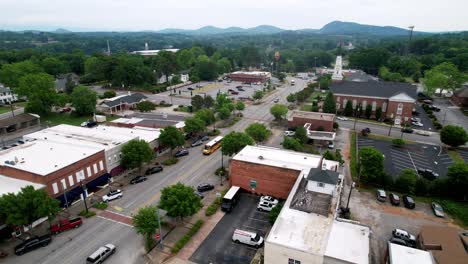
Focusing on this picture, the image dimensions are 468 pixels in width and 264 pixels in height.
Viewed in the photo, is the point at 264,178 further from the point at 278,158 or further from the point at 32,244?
the point at 32,244

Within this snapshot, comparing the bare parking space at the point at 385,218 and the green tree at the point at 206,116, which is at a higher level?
the green tree at the point at 206,116

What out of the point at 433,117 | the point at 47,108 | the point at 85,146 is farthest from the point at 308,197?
the point at 47,108

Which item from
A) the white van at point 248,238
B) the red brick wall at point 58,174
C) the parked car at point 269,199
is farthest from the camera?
the parked car at point 269,199

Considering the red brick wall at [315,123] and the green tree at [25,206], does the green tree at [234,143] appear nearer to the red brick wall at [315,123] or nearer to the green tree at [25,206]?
the red brick wall at [315,123]

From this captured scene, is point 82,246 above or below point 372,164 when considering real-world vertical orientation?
below

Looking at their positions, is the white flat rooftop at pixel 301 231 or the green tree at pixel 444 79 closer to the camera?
the white flat rooftop at pixel 301 231

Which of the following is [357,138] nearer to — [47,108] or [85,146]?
[85,146]

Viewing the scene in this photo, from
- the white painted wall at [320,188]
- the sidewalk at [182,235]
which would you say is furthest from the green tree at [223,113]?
the white painted wall at [320,188]
